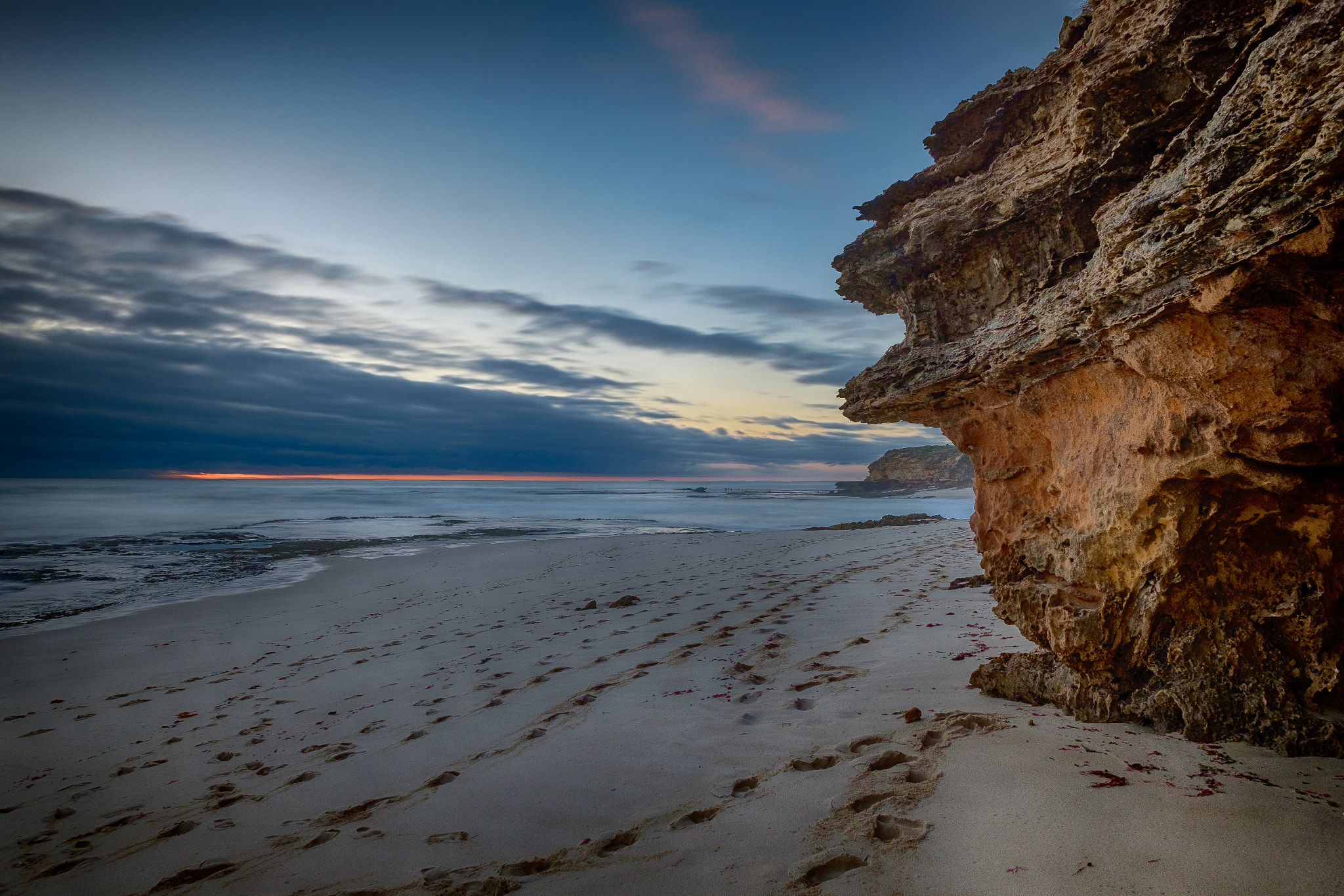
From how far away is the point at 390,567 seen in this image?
17.1 m

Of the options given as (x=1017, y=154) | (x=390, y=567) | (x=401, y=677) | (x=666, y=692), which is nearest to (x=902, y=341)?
(x=1017, y=154)

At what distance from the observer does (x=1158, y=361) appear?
3371 millimetres

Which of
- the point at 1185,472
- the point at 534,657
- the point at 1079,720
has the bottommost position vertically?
the point at 534,657

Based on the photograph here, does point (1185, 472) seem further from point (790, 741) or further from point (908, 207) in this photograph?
point (908, 207)

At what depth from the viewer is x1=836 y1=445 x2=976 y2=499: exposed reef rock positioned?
85312mm

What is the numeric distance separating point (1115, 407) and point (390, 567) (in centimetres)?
1732

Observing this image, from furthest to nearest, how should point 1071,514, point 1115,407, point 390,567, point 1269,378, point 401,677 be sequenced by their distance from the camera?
1. point 390,567
2. point 401,677
3. point 1071,514
4. point 1115,407
5. point 1269,378

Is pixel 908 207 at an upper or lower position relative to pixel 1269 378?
A: upper

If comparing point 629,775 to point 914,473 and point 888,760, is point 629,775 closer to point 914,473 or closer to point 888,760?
point 888,760

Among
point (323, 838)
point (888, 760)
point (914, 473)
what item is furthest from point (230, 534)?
point (914, 473)

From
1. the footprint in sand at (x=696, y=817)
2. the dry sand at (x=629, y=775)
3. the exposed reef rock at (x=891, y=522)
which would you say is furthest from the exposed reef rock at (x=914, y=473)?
the footprint in sand at (x=696, y=817)

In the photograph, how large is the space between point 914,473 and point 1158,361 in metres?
94.6

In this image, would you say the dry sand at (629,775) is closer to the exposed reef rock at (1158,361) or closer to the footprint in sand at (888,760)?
the footprint in sand at (888,760)

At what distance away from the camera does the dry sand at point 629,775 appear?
9.74ft
